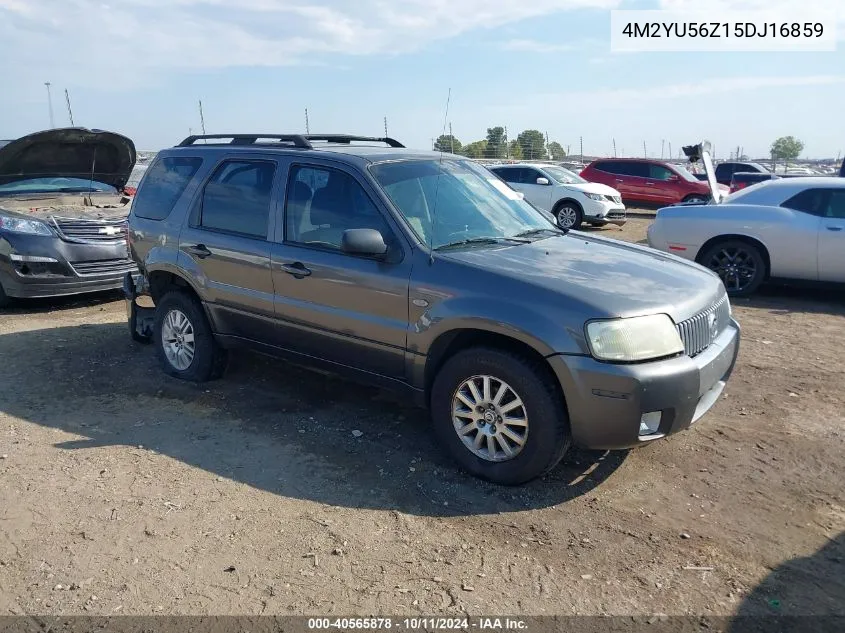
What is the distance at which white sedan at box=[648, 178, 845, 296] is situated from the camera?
8.20 meters

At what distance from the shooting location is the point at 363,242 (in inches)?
161

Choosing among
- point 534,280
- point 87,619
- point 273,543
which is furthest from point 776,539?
point 87,619

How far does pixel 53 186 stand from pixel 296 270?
18.7 ft

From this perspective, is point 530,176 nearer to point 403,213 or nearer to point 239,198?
point 239,198

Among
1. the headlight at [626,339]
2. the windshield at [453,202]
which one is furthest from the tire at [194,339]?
the headlight at [626,339]

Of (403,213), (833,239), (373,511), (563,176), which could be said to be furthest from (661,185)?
(373,511)

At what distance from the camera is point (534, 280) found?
3.76m

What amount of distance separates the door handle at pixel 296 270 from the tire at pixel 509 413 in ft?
3.92

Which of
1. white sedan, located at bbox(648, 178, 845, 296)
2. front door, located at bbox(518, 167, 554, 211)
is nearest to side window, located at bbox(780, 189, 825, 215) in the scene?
white sedan, located at bbox(648, 178, 845, 296)

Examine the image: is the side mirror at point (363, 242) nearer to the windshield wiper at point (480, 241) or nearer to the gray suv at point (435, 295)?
the gray suv at point (435, 295)

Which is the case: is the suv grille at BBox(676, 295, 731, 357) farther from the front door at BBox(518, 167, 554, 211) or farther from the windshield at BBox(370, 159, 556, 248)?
the front door at BBox(518, 167, 554, 211)

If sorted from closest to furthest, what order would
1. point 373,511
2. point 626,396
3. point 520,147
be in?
point 626,396 < point 373,511 < point 520,147

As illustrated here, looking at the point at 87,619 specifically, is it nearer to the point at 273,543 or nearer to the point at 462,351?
the point at 273,543

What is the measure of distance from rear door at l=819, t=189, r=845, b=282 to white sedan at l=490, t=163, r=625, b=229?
7.58 metres
